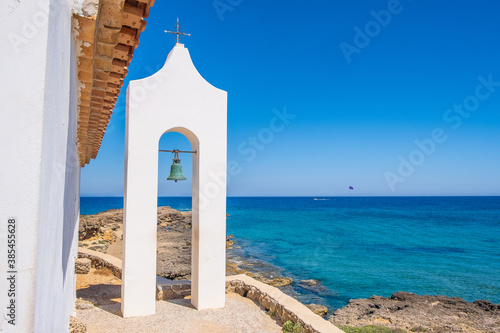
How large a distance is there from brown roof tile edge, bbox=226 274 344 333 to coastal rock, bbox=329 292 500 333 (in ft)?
14.6

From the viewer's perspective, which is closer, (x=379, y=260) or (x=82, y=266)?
(x=82, y=266)

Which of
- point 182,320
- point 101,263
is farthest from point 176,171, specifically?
point 101,263

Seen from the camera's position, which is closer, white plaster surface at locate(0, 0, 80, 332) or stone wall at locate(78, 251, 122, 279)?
white plaster surface at locate(0, 0, 80, 332)

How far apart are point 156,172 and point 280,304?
369cm

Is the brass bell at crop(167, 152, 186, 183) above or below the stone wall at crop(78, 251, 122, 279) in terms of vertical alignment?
above

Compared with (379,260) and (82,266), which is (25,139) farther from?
(379,260)

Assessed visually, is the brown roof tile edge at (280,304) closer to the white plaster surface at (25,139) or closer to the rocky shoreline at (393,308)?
the rocky shoreline at (393,308)

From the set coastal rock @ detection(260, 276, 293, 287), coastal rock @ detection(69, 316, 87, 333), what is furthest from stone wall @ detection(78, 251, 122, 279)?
coastal rock @ detection(260, 276, 293, 287)

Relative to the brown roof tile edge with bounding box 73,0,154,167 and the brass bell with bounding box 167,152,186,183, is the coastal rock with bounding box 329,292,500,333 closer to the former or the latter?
the brass bell with bounding box 167,152,186,183

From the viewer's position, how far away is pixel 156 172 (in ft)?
22.6

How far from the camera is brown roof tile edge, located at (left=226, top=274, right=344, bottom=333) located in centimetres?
583

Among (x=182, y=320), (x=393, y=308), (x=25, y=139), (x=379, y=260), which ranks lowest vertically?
(x=379, y=260)

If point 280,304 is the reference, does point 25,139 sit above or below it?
above

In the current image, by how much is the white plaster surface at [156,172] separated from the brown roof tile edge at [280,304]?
3.16 ft
